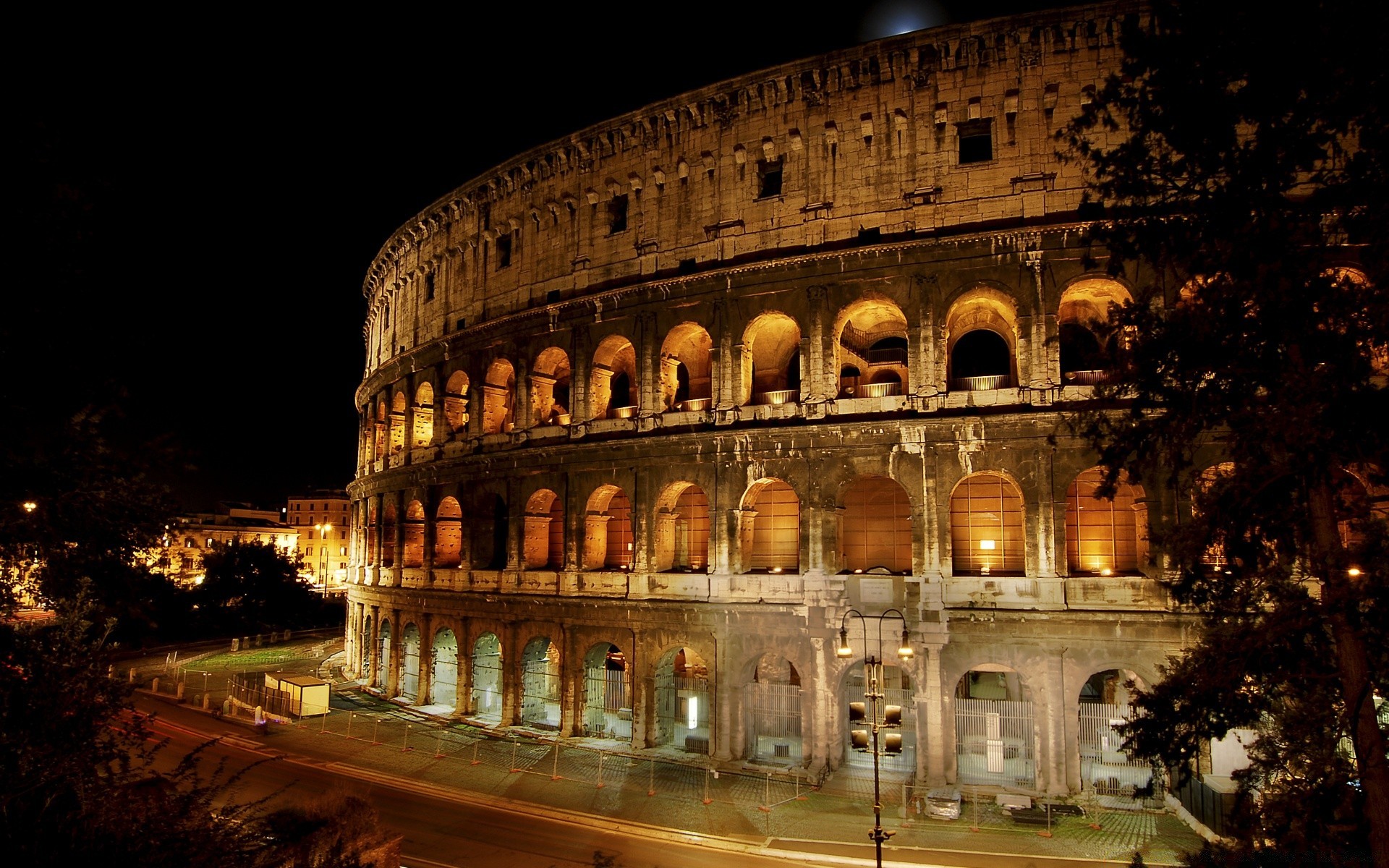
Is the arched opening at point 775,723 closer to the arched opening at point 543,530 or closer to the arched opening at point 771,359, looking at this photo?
the arched opening at point 771,359

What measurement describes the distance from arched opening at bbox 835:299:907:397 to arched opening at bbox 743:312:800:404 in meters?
1.44

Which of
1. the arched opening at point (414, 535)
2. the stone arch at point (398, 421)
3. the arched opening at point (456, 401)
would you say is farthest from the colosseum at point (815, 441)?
the stone arch at point (398, 421)

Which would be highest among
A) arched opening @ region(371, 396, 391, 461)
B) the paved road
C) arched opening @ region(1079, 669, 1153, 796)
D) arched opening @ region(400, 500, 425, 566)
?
arched opening @ region(371, 396, 391, 461)

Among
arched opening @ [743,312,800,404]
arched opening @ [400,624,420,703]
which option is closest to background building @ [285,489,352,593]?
arched opening @ [400,624,420,703]

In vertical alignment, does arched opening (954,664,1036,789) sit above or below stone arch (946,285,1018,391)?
below

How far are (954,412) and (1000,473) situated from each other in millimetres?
1818

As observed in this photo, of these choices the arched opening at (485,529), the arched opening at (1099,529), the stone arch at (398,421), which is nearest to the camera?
the arched opening at (1099,529)

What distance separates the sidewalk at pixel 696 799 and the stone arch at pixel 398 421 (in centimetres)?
1111

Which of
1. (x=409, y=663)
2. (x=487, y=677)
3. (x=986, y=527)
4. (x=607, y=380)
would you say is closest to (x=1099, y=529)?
(x=986, y=527)

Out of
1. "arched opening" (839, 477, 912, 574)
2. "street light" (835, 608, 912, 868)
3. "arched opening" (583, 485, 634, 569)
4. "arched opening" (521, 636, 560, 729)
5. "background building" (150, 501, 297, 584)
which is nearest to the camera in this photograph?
"street light" (835, 608, 912, 868)

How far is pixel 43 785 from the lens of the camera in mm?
8617

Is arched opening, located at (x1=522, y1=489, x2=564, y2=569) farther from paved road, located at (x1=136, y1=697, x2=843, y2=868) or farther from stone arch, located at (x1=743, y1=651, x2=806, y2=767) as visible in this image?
paved road, located at (x1=136, y1=697, x2=843, y2=868)

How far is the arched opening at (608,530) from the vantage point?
83.6ft

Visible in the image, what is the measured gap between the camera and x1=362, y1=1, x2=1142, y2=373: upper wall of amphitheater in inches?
815
